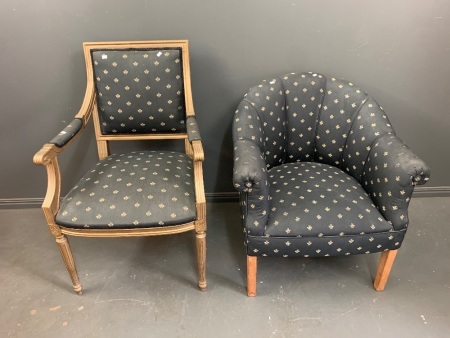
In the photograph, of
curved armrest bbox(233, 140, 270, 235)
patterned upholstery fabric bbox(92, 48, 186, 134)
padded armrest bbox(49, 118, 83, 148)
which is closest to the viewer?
Answer: curved armrest bbox(233, 140, 270, 235)

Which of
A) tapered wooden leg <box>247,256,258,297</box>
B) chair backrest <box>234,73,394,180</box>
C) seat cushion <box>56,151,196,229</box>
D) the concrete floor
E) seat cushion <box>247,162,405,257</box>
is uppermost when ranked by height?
chair backrest <box>234,73,394,180</box>

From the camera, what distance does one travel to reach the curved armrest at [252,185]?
1151 millimetres

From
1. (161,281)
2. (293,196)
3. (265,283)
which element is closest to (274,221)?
(293,196)

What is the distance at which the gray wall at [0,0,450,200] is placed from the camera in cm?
152

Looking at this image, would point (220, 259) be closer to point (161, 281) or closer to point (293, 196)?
point (161, 281)

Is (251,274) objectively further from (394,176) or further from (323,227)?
(394,176)

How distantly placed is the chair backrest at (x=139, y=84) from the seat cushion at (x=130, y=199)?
25 centimetres

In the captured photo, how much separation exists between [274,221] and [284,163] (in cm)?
47

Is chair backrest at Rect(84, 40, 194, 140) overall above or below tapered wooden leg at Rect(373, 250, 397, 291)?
above

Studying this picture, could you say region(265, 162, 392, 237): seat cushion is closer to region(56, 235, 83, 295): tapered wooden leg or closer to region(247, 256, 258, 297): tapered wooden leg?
region(247, 256, 258, 297): tapered wooden leg

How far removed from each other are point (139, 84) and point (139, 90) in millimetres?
26

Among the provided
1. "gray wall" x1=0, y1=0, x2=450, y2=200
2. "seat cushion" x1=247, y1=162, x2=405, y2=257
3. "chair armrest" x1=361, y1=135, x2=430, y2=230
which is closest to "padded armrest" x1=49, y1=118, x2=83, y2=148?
"gray wall" x1=0, y1=0, x2=450, y2=200

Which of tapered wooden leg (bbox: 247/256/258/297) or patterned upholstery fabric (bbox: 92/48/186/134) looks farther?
patterned upholstery fabric (bbox: 92/48/186/134)

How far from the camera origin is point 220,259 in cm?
164
